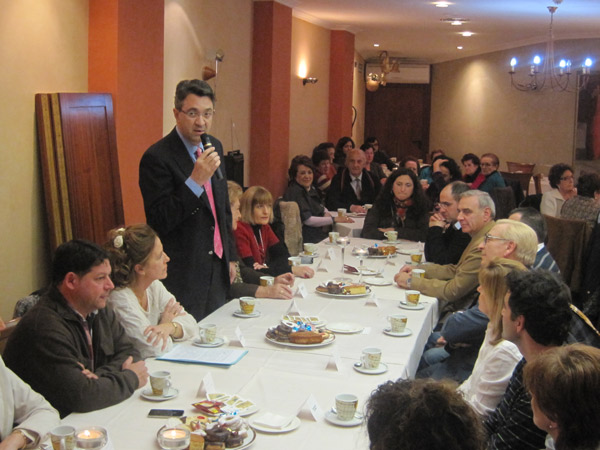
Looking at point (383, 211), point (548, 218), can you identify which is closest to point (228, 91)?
point (383, 211)

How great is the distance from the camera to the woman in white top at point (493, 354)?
2592 millimetres

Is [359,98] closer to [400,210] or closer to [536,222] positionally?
[400,210]

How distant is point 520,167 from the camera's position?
1324 centimetres

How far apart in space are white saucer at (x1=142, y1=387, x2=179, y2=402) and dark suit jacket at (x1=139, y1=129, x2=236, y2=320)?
3.57 ft

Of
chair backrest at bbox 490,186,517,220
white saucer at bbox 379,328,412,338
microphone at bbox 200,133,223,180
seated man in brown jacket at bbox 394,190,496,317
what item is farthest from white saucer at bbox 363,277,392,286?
chair backrest at bbox 490,186,517,220

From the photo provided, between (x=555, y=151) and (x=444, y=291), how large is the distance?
976cm

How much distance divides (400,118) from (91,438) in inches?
655

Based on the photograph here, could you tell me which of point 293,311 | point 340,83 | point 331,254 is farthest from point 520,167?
point 293,311

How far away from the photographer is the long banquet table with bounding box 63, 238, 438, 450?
2121 millimetres

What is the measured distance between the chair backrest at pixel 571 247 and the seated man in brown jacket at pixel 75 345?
4629 millimetres

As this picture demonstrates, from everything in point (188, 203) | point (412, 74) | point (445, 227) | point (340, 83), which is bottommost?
point (445, 227)

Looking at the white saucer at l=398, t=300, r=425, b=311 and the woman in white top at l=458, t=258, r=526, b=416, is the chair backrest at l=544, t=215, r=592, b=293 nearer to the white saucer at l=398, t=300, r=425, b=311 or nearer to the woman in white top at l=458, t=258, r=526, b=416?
the white saucer at l=398, t=300, r=425, b=311

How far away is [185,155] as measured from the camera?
349cm

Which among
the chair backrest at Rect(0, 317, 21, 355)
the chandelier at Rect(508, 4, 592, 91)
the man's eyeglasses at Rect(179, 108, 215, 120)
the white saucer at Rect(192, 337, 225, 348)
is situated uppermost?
A: the chandelier at Rect(508, 4, 592, 91)
